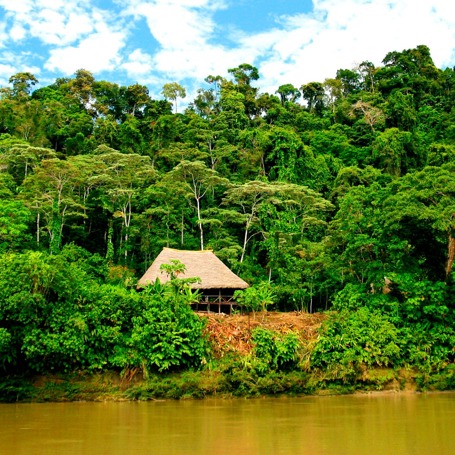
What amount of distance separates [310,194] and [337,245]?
8716 mm

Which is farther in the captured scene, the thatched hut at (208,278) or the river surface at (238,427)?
the thatched hut at (208,278)

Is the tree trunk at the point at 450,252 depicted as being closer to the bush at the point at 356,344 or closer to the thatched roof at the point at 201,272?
the bush at the point at 356,344

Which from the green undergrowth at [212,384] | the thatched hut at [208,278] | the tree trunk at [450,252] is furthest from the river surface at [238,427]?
the thatched hut at [208,278]

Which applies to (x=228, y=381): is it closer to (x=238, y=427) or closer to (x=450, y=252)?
(x=238, y=427)

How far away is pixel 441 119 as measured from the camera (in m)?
39.5

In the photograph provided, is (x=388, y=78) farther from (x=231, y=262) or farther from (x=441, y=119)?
(x=231, y=262)

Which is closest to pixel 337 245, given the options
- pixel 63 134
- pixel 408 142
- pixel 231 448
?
pixel 231 448

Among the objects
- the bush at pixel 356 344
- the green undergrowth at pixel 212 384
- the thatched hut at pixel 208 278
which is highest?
the thatched hut at pixel 208 278

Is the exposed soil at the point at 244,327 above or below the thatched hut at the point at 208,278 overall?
below

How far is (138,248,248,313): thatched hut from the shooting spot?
1827 centimetres

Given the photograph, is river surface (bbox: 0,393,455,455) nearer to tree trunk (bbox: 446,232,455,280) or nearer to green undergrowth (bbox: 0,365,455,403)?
green undergrowth (bbox: 0,365,455,403)

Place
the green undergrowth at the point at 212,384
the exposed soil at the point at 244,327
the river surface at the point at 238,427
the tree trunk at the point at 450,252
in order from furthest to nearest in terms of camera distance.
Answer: the tree trunk at the point at 450,252, the exposed soil at the point at 244,327, the green undergrowth at the point at 212,384, the river surface at the point at 238,427

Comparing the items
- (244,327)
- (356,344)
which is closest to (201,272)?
(244,327)

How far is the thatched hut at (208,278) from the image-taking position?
719 inches
